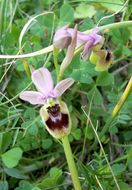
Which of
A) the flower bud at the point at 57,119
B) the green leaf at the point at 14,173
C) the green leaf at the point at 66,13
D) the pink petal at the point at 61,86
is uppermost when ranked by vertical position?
the green leaf at the point at 66,13

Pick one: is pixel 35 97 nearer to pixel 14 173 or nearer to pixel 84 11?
pixel 14 173

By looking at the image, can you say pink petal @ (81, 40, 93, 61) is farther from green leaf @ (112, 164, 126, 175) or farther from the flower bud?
green leaf @ (112, 164, 126, 175)

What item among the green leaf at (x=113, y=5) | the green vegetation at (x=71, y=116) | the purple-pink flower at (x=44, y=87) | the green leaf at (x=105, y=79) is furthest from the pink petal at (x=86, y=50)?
the green leaf at (x=113, y=5)

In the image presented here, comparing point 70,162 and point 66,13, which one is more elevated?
point 66,13

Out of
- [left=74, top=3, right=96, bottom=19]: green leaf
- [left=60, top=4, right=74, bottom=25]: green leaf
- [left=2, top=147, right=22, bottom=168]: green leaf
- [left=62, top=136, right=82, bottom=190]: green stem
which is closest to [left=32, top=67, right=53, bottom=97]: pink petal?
[left=62, top=136, right=82, bottom=190]: green stem

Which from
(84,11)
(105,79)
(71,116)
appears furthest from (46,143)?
(84,11)

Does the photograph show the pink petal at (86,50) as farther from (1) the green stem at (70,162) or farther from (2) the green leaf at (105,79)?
(2) the green leaf at (105,79)
